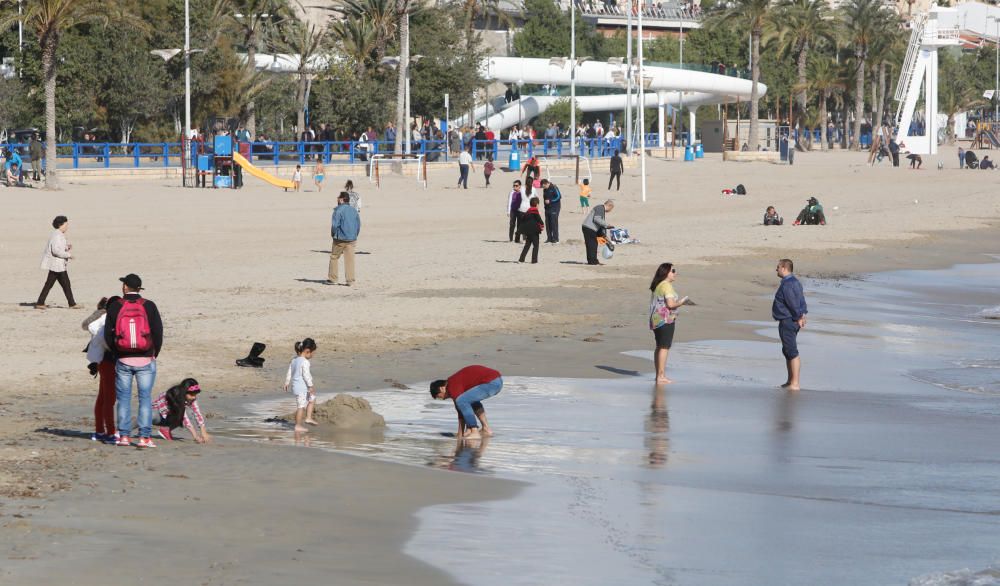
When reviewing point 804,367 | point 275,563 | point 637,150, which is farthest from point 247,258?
point 637,150

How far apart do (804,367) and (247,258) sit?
541 inches

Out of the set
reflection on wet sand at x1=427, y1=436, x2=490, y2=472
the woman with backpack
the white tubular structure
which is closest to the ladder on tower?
the white tubular structure

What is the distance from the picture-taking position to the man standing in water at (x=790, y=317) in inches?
627

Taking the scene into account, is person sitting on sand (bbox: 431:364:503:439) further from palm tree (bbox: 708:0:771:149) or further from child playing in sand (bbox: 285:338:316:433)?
palm tree (bbox: 708:0:771:149)


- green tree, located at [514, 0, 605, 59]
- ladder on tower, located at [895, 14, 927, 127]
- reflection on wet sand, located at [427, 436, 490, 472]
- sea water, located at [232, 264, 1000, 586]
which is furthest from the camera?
green tree, located at [514, 0, 605, 59]

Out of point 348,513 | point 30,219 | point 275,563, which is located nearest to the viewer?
point 275,563

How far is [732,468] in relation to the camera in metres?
12.0

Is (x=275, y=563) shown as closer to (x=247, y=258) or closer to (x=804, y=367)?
(x=804, y=367)

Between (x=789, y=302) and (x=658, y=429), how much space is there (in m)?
3.04

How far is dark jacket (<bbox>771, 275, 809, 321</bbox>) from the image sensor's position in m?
16.0

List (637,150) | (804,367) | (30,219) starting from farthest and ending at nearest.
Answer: (637,150), (30,219), (804,367)

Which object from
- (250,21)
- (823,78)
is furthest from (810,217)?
(823,78)

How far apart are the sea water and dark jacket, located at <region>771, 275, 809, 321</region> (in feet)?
2.65

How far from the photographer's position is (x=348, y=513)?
392 inches
